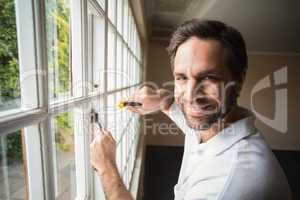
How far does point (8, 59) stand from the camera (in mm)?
394

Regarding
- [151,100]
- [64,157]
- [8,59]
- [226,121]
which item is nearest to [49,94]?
[8,59]

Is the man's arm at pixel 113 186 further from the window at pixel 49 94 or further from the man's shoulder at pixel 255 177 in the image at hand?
the man's shoulder at pixel 255 177

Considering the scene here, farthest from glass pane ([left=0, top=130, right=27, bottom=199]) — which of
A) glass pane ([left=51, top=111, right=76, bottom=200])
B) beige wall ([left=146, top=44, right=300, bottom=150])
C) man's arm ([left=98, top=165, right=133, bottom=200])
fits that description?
beige wall ([left=146, top=44, right=300, bottom=150])

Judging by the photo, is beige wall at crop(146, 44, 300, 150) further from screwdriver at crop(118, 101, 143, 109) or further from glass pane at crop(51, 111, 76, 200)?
glass pane at crop(51, 111, 76, 200)

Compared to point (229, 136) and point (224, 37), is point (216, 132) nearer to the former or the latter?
point (229, 136)

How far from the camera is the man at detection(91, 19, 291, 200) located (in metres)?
0.60

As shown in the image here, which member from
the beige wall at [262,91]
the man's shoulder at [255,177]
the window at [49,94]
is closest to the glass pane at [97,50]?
the window at [49,94]

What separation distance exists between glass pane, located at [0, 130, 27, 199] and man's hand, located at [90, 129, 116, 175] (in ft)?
0.92

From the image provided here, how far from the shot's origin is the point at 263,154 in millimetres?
650

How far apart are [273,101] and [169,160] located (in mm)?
2721

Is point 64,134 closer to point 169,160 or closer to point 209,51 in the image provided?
point 209,51

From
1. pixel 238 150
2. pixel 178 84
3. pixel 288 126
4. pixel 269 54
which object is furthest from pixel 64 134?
pixel 288 126

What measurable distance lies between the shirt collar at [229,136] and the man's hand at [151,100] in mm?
527

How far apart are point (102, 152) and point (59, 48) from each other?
359 millimetres
